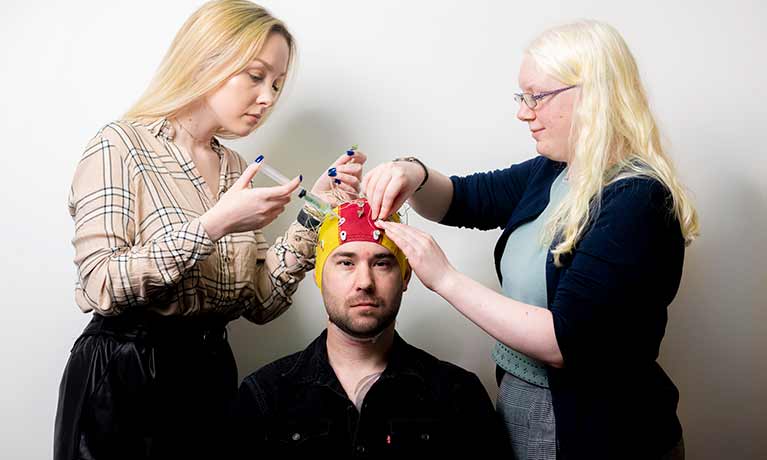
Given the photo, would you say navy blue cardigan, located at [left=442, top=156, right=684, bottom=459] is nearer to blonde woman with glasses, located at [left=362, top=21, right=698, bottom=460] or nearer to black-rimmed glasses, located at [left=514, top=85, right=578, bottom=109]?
blonde woman with glasses, located at [left=362, top=21, right=698, bottom=460]

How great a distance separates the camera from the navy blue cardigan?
5.18ft

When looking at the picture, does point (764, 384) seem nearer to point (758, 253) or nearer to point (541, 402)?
point (758, 253)

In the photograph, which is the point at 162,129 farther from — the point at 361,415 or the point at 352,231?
the point at 361,415

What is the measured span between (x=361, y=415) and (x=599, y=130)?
85 cm

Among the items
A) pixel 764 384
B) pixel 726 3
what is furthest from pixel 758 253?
pixel 726 3

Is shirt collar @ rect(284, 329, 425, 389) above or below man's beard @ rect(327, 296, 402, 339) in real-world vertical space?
below

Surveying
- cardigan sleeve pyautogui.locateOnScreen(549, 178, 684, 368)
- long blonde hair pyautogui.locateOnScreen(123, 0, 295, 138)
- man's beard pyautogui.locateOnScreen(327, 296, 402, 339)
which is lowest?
man's beard pyautogui.locateOnScreen(327, 296, 402, 339)

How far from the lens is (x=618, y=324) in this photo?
161 centimetres

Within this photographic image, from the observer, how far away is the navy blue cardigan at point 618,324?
158cm

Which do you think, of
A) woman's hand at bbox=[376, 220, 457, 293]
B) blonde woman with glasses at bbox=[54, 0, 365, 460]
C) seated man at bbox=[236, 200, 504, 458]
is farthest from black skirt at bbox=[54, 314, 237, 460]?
woman's hand at bbox=[376, 220, 457, 293]

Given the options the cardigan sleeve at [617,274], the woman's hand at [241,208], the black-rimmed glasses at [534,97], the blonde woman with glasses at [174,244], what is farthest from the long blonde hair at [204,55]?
the cardigan sleeve at [617,274]

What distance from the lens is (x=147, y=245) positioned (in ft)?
5.74

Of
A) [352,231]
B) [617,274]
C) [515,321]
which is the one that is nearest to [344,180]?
[352,231]

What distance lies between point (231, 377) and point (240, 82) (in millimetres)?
739
